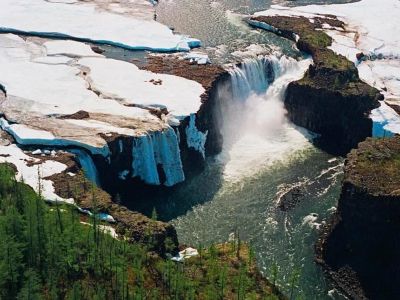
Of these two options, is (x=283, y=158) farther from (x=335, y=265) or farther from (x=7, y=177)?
(x=7, y=177)

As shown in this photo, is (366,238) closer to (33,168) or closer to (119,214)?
(119,214)

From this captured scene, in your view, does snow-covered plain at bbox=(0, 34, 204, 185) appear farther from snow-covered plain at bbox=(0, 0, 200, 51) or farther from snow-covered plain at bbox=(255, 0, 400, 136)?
snow-covered plain at bbox=(255, 0, 400, 136)

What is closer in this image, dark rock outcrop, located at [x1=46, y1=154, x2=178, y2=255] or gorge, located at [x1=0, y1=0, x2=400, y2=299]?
dark rock outcrop, located at [x1=46, y1=154, x2=178, y2=255]

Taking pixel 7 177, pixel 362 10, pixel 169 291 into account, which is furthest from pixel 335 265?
pixel 362 10

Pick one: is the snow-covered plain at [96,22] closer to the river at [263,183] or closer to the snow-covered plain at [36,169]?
the river at [263,183]

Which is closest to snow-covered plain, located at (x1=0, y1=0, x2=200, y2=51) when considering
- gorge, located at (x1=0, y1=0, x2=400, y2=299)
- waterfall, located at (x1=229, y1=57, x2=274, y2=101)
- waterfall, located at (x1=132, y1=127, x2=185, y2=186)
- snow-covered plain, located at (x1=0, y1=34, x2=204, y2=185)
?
gorge, located at (x1=0, y1=0, x2=400, y2=299)

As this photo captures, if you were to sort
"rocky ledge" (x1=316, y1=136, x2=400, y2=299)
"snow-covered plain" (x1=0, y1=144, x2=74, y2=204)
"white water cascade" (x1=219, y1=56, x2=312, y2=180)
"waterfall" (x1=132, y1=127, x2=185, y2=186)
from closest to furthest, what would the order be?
"rocky ledge" (x1=316, y1=136, x2=400, y2=299) → "snow-covered plain" (x1=0, y1=144, x2=74, y2=204) → "waterfall" (x1=132, y1=127, x2=185, y2=186) → "white water cascade" (x1=219, y1=56, x2=312, y2=180)

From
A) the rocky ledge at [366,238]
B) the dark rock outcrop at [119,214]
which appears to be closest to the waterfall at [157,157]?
the dark rock outcrop at [119,214]
